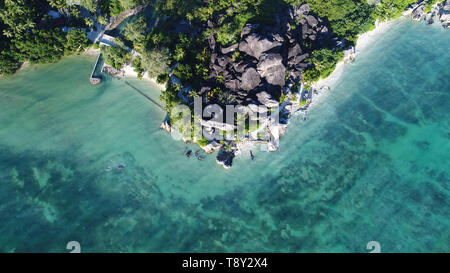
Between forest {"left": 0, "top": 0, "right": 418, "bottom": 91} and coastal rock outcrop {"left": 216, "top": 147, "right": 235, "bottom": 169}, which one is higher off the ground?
forest {"left": 0, "top": 0, "right": 418, "bottom": 91}

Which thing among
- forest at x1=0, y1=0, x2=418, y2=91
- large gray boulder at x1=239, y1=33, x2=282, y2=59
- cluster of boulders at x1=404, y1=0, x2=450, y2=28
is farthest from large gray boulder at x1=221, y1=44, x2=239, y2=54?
cluster of boulders at x1=404, y1=0, x2=450, y2=28

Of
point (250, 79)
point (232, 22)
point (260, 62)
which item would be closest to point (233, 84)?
point (250, 79)

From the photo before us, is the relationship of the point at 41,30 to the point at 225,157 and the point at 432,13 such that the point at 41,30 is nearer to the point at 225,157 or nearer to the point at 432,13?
the point at 225,157

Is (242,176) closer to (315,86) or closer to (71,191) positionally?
(315,86)

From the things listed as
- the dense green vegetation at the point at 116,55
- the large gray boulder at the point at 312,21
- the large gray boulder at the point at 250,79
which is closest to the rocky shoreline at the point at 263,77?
the large gray boulder at the point at 250,79

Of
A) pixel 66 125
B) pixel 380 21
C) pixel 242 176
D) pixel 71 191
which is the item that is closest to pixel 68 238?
pixel 71 191

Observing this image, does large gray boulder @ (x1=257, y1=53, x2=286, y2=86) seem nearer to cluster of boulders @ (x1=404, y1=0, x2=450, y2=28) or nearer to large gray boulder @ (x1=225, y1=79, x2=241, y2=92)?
large gray boulder @ (x1=225, y1=79, x2=241, y2=92)
